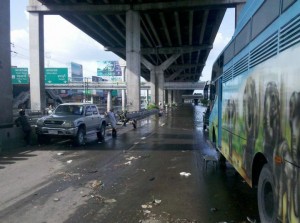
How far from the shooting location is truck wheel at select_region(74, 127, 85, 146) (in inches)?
615

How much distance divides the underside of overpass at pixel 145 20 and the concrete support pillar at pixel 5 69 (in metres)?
22.2

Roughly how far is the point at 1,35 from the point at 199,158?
10416 mm

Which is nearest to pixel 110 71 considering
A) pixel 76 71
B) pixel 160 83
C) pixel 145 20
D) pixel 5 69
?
pixel 76 71

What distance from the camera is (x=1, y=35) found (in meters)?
16.2

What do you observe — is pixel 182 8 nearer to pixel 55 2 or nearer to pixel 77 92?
pixel 55 2

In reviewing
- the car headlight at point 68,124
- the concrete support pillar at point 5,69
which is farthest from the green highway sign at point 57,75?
the car headlight at point 68,124

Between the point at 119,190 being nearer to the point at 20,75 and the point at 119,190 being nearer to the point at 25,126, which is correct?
the point at 25,126

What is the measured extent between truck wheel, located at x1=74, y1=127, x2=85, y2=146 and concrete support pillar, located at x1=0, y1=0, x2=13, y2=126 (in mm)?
3174

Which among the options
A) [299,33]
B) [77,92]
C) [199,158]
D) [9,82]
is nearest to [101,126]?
[9,82]

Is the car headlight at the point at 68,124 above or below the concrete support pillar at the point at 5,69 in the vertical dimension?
below

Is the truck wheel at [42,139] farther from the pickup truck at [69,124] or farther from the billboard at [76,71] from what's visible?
the billboard at [76,71]

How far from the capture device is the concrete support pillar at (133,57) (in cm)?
3968

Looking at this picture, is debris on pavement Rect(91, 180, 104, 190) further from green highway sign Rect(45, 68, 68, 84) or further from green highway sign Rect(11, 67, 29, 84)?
green highway sign Rect(45, 68, 68, 84)

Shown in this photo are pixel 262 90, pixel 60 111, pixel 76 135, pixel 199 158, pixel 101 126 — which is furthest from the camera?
pixel 101 126
